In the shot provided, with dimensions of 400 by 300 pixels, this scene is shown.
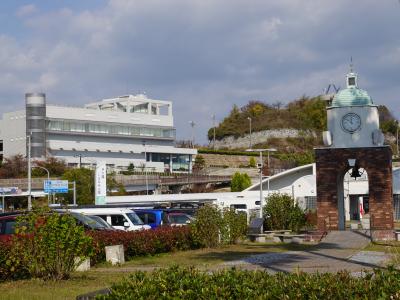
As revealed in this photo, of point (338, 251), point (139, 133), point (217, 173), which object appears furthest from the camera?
point (139, 133)

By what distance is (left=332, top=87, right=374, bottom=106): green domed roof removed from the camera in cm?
3170

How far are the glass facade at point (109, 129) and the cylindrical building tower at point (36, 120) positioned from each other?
5.93ft

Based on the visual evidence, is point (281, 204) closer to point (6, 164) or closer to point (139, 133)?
point (6, 164)

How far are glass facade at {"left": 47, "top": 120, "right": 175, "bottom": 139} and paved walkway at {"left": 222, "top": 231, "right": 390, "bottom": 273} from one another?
265 feet

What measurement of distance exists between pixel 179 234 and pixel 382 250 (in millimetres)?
7334

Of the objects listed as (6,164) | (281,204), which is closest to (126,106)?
(6,164)

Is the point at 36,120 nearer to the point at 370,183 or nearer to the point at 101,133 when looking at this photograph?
the point at 101,133

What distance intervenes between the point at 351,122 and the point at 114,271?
16275 mm

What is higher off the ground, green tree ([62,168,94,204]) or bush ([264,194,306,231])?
green tree ([62,168,94,204])

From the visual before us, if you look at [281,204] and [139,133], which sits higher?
[139,133]

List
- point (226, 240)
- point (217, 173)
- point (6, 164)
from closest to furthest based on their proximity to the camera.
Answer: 1. point (226, 240)
2. point (6, 164)
3. point (217, 173)

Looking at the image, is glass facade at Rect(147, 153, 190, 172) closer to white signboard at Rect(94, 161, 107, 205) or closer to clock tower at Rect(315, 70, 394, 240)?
white signboard at Rect(94, 161, 107, 205)

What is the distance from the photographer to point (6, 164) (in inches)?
3760

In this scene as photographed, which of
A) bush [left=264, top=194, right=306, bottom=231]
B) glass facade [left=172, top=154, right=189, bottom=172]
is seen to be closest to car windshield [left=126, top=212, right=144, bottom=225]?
bush [left=264, top=194, right=306, bottom=231]
